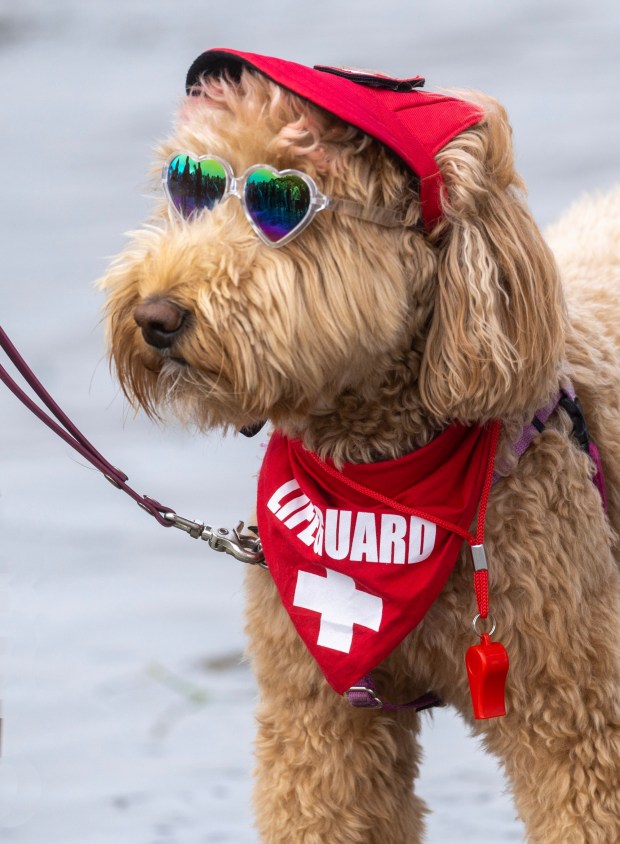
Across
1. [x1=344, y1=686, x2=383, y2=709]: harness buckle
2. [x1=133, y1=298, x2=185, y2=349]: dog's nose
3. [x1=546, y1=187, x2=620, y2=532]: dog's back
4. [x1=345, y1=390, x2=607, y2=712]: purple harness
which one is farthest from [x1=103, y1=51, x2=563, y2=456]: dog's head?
[x1=344, y1=686, x2=383, y2=709]: harness buckle

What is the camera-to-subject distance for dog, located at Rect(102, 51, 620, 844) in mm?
2268

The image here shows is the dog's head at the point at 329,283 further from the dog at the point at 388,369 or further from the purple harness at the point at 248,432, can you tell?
the purple harness at the point at 248,432

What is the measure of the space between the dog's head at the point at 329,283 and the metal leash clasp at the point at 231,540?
1.23 ft

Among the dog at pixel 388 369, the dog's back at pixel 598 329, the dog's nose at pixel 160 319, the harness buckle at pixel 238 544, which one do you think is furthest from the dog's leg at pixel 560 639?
the dog's nose at pixel 160 319

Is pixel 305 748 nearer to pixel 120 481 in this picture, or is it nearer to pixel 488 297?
pixel 120 481

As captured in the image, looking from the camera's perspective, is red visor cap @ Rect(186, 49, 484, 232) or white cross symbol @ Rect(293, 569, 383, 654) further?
white cross symbol @ Rect(293, 569, 383, 654)

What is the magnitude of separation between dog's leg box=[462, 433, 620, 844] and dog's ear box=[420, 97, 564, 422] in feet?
0.67

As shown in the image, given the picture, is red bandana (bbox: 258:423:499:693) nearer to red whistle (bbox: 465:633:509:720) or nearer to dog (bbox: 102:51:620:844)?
dog (bbox: 102:51:620:844)

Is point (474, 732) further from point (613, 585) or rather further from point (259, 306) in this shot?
point (259, 306)

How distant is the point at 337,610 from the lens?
252cm

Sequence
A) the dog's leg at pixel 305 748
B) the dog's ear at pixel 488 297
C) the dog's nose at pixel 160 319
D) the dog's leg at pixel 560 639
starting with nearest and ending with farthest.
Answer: the dog's nose at pixel 160 319 → the dog's ear at pixel 488 297 → the dog's leg at pixel 560 639 → the dog's leg at pixel 305 748

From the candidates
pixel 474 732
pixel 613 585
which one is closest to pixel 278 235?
pixel 613 585

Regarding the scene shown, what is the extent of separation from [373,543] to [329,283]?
1.69 feet

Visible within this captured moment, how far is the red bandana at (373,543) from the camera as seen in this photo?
2.46 m
